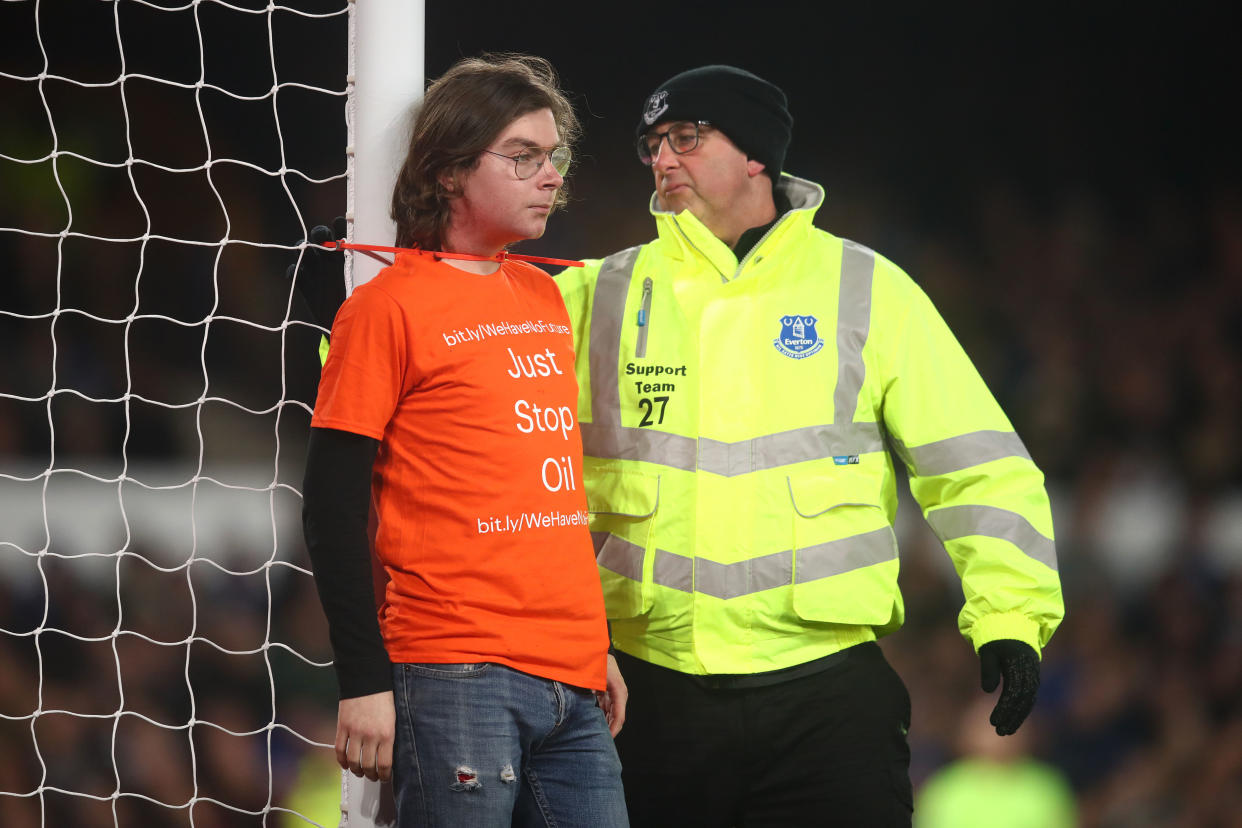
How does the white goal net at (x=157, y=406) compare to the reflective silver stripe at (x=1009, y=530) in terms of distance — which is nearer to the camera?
the reflective silver stripe at (x=1009, y=530)

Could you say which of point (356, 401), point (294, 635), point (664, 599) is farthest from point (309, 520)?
point (294, 635)

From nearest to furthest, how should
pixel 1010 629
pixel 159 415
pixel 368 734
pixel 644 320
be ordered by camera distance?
pixel 368 734, pixel 1010 629, pixel 644 320, pixel 159 415

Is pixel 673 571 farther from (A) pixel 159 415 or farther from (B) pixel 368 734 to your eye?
(A) pixel 159 415

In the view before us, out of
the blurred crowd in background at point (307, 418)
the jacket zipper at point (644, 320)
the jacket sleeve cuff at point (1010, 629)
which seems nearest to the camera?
the jacket sleeve cuff at point (1010, 629)

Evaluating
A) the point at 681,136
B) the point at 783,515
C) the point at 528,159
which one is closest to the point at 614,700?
the point at 783,515

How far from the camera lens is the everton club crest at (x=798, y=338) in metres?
1.54

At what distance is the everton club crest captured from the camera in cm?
154

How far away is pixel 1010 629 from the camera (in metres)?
1.45

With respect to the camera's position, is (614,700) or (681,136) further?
(681,136)

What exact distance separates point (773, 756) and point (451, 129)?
0.82 m

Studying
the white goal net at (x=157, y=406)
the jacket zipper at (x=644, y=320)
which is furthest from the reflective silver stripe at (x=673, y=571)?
the white goal net at (x=157, y=406)

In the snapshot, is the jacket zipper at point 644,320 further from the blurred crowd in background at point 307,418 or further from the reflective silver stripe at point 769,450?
the blurred crowd in background at point 307,418

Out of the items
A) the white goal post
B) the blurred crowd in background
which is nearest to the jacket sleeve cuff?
the blurred crowd in background

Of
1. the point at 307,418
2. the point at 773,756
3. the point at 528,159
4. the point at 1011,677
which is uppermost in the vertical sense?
the point at 528,159
